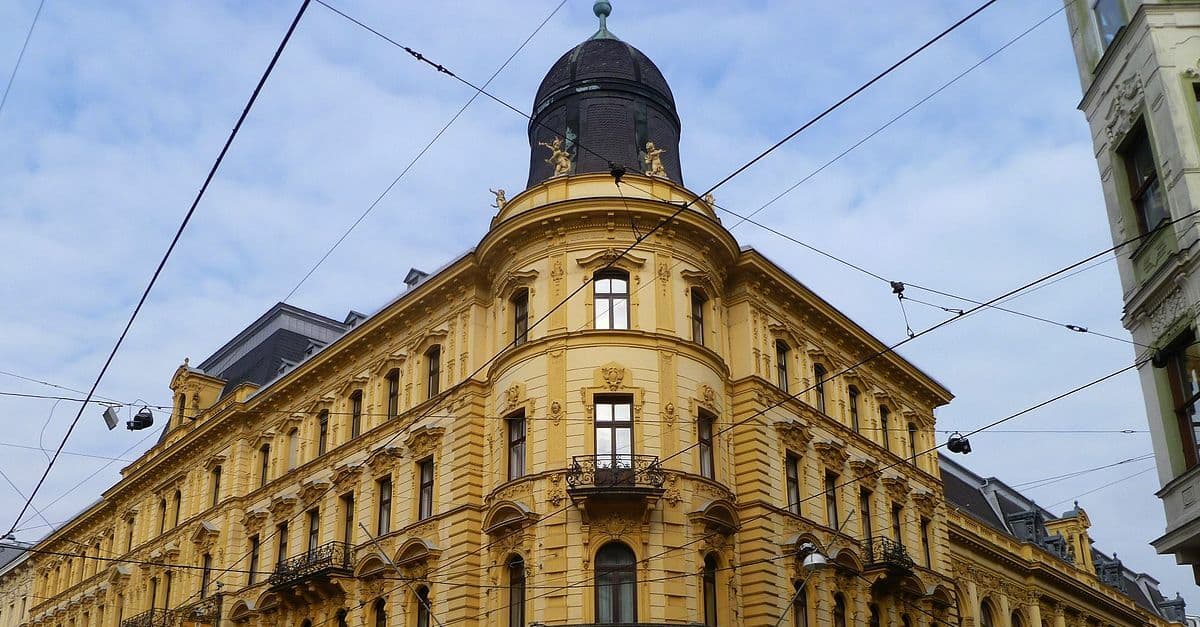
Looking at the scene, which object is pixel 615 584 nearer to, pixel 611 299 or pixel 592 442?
pixel 592 442

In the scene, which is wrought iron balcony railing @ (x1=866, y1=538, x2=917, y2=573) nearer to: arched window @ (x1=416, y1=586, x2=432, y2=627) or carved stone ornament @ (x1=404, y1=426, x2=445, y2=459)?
arched window @ (x1=416, y1=586, x2=432, y2=627)

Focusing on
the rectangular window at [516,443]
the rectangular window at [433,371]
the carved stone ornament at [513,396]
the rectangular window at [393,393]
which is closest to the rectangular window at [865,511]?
the rectangular window at [516,443]

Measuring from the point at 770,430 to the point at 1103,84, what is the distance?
15152 mm

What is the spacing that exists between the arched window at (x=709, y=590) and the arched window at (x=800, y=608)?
2.94 meters

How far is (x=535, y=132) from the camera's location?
123ft

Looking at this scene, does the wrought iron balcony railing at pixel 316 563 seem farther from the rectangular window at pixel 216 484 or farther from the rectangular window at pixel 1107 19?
the rectangular window at pixel 1107 19

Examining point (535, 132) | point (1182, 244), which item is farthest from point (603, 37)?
point (1182, 244)

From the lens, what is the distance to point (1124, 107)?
21.0m

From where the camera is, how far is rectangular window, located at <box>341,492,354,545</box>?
123 ft

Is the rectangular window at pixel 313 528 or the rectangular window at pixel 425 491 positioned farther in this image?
the rectangular window at pixel 313 528

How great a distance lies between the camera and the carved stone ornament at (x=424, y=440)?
114 ft

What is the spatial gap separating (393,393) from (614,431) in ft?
33.3

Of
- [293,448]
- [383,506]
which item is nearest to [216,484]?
[293,448]

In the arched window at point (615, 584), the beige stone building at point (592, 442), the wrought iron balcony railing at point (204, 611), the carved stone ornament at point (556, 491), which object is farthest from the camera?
the wrought iron balcony railing at point (204, 611)
